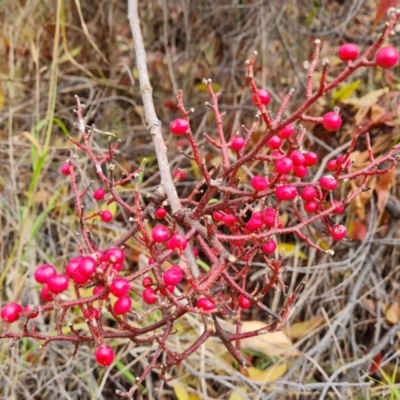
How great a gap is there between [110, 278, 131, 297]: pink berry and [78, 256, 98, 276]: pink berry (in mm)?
Answer: 27

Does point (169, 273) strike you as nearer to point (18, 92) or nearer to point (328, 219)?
point (328, 219)

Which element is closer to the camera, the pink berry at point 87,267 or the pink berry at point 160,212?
the pink berry at point 87,267

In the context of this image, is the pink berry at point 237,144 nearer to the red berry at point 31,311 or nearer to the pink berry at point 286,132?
the pink berry at point 286,132

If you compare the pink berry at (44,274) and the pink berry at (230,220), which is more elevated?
the pink berry at (44,274)

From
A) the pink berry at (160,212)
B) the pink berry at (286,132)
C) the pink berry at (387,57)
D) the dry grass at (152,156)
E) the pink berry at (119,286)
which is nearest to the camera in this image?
the pink berry at (387,57)

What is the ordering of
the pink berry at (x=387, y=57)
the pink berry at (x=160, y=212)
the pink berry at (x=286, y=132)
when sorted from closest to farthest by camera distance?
the pink berry at (x=387, y=57) < the pink berry at (x=286, y=132) < the pink berry at (x=160, y=212)

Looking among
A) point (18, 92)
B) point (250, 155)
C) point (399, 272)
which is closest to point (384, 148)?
point (399, 272)

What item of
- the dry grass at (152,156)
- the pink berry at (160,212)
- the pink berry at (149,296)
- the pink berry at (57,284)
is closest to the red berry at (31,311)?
the pink berry at (57,284)

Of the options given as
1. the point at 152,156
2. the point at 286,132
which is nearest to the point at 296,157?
the point at 286,132

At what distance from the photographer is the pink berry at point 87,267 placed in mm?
573

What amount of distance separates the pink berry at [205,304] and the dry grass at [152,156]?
2.15 ft

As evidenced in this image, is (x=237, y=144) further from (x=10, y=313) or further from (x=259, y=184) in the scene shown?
(x=10, y=313)

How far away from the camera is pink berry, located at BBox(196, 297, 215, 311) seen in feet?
2.00

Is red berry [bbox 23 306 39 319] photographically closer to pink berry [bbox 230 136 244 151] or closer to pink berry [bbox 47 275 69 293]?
pink berry [bbox 47 275 69 293]
